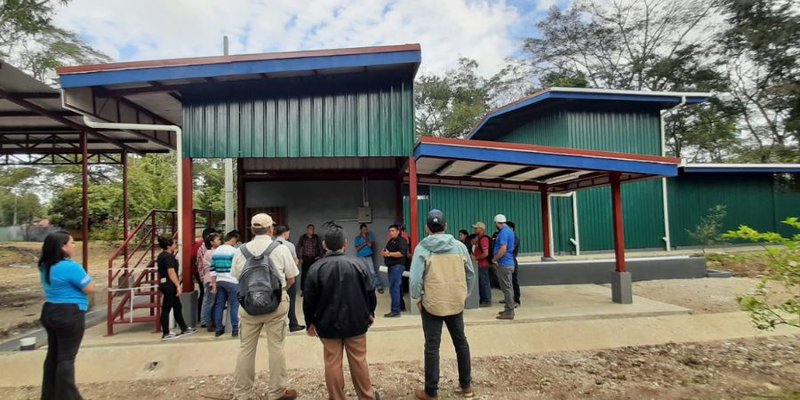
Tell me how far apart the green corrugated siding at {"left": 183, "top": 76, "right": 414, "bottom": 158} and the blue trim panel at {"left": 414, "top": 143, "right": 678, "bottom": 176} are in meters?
0.80

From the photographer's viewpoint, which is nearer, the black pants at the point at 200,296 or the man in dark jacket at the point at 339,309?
the man in dark jacket at the point at 339,309

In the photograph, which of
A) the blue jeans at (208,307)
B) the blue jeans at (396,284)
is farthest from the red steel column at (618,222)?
the blue jeans at (208,307)

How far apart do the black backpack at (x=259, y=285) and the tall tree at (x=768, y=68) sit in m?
21.2

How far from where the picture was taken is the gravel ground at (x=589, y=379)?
402 centimetres

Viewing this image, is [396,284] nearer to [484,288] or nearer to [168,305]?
[484,288]

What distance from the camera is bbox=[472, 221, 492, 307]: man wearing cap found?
7.27 m

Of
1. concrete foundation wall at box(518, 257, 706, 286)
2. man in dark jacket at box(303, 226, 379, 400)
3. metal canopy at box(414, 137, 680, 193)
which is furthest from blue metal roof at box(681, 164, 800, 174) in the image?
man in dark jacket at box(303, 226, 379, 400)

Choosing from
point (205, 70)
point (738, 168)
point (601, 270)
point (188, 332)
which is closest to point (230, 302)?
point (188, 332)

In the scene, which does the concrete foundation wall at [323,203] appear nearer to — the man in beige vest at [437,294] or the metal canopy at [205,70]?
the metal canopy at [205,70]

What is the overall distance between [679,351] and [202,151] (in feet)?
23.6

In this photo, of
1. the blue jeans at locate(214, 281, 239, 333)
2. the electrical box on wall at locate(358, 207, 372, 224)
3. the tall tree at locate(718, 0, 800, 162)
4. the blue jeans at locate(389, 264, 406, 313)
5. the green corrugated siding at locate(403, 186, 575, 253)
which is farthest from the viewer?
the tall tree at locate(718, 0, 800, 162)

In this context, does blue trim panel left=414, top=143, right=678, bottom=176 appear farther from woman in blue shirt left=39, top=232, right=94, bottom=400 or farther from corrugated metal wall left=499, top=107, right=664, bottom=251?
corrugated metal wall left=499, top=107, right=664, bottom=251

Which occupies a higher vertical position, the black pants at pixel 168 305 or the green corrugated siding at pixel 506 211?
the green corrugated siding at pixel 506 211

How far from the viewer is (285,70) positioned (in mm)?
6324
